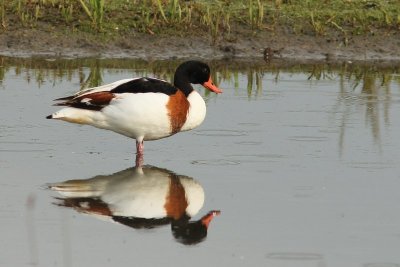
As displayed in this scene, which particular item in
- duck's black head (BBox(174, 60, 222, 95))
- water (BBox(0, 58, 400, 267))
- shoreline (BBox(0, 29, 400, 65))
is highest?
duck's black head (BBox(174, 60, 222, 95))

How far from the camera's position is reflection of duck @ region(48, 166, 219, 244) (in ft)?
23.9

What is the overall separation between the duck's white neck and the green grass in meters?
4.90

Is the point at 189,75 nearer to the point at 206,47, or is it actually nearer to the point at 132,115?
the point at 132,115

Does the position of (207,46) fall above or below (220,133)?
above

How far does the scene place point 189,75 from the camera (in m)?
10.4

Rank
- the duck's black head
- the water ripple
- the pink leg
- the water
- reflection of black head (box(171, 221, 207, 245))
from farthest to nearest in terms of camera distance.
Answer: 1. the water ripple
2. the duck's black head
3. the pink leg
4. reflection of black head (box(171, 221, 207, 245))
5. the water

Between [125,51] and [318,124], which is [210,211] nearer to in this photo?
[318,124]

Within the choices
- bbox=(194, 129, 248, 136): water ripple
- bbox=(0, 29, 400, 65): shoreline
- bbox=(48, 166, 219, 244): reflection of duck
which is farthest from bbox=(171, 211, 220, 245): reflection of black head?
bbox=(0, 29, 400, 65): shoreline

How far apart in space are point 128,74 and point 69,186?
491cm

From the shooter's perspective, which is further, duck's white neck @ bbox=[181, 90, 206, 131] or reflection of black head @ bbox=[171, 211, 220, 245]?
duck's white neck @ bbox=[181, 90, 206, 131]

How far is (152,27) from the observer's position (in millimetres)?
14938

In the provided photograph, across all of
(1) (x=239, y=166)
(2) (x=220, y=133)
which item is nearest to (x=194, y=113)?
(2) (x=220, y=133)

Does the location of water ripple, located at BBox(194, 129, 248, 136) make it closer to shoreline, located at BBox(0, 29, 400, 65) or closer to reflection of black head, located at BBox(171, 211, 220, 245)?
reflection of black head, located at BBox(171, 211, 220, 245)

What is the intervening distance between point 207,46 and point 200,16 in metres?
0.46
